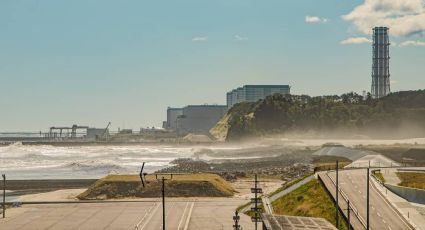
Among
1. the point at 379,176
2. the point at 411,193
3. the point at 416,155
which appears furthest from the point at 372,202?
the point at 416,155

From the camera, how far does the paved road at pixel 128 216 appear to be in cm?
6384

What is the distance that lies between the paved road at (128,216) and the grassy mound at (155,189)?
4.36 m

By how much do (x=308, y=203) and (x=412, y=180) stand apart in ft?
52.1

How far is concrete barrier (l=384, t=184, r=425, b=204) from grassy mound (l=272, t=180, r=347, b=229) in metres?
8.79

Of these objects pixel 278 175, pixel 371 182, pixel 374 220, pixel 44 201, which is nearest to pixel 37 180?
pixel 44 201

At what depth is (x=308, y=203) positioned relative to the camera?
63.7m

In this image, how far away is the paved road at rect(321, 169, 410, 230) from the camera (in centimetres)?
5388

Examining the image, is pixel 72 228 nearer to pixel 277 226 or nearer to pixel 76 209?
pixel 76 209

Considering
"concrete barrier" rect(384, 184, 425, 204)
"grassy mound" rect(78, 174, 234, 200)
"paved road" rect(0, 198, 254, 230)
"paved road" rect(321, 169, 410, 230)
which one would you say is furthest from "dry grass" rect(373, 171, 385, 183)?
"grassy mound" rect(78, 174, 234, 200)

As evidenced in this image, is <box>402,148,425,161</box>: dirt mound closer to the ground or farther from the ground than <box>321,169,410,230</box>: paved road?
farther from the ground

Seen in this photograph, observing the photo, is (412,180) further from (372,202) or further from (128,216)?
(128,216)

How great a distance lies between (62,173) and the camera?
136625 mm

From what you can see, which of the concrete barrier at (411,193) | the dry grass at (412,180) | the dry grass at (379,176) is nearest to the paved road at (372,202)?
the dry grass at (379,176)

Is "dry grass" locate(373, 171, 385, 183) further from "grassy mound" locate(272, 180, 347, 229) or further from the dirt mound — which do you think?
the dirt mound
